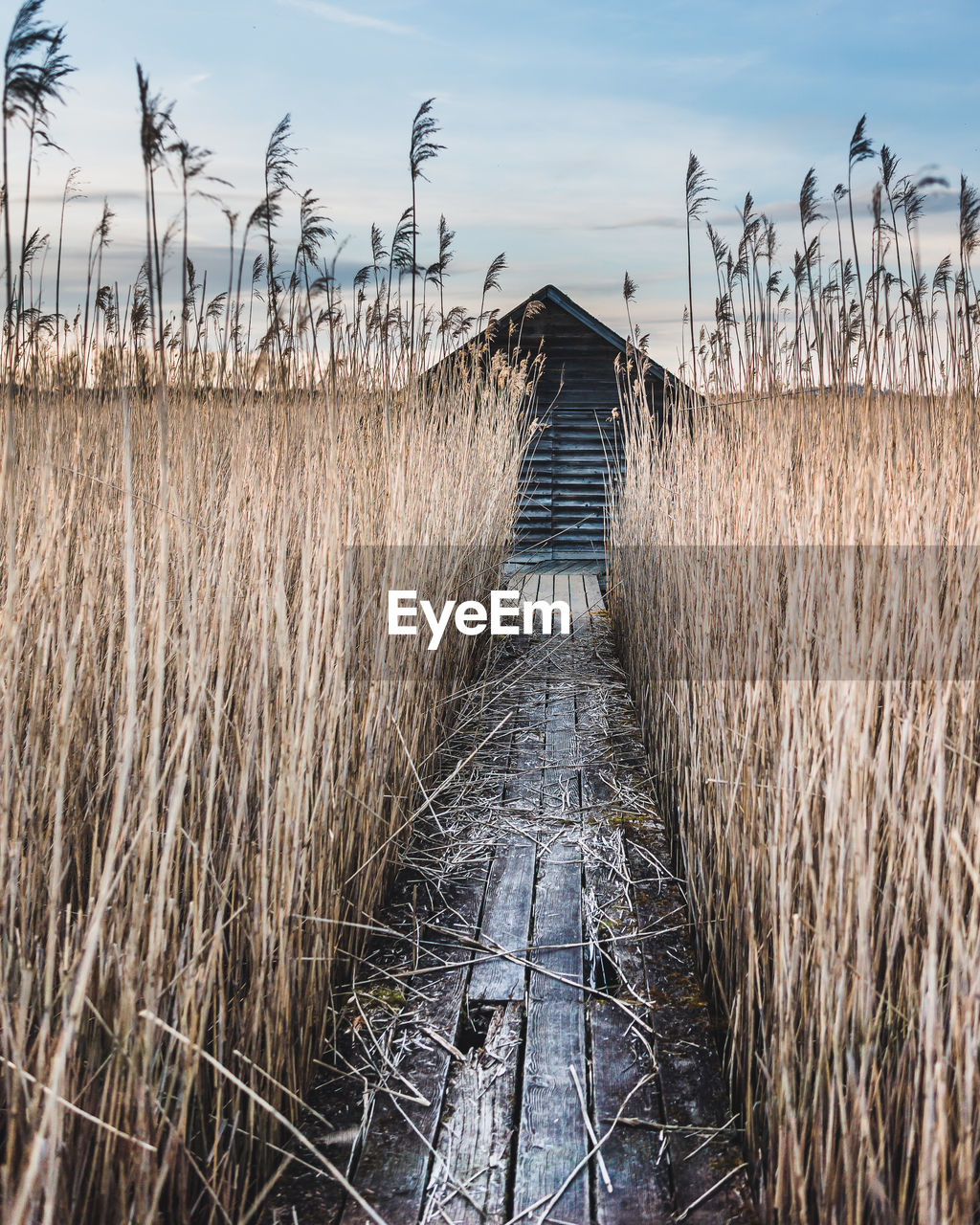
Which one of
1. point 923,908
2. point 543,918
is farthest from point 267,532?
point 923,908

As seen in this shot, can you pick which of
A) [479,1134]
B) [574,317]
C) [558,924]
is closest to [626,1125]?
[479,1134]

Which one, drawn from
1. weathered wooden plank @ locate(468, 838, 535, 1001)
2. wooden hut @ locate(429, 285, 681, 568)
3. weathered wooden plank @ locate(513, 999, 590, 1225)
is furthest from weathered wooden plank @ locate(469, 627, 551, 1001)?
wooden hut @ locate(429, 285, 681, 568)

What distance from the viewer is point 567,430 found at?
32.6ft

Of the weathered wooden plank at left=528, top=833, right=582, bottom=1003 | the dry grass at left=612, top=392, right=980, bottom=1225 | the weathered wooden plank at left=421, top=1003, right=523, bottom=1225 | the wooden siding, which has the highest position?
the wooden siding

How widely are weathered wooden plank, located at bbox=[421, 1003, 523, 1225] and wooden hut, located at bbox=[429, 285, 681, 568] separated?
772 centimetres

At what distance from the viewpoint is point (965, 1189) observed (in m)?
1.12

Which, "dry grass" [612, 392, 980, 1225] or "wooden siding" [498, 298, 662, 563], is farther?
"wooden siding" [498, 298, 662, 563]

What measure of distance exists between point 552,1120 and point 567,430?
875cm

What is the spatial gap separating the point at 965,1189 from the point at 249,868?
114 centimetres

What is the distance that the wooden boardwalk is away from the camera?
4.95ft

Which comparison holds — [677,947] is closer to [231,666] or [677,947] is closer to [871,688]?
[871,688]

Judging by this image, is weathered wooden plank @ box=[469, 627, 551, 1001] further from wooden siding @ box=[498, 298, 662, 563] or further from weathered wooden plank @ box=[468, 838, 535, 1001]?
wooden siding @ box=[498, 298, 662, 563]

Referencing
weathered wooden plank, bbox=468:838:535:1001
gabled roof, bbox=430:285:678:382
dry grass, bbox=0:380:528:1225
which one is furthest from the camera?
gabled roof, bbox=430:285:678:382

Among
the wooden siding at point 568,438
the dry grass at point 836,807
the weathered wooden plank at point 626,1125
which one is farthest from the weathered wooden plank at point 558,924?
the wooden siding at point 568,438
